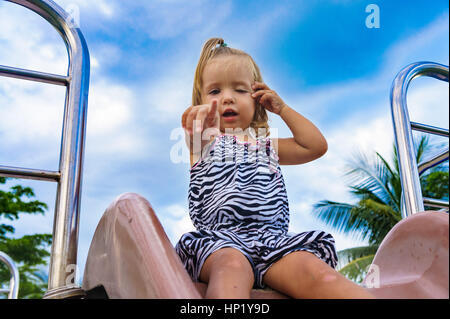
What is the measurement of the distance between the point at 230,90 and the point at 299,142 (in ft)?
0.93

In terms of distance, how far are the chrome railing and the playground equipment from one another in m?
0.47

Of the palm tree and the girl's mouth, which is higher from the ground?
the palm tree

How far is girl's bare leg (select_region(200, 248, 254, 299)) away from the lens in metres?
0.78

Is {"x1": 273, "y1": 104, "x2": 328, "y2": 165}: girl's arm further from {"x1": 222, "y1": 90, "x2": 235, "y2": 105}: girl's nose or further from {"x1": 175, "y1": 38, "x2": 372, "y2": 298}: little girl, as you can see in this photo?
{"x1": 222, "y1": 90, "x2": 235, "y2": 105}: girl's nose

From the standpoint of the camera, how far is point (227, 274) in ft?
2.73

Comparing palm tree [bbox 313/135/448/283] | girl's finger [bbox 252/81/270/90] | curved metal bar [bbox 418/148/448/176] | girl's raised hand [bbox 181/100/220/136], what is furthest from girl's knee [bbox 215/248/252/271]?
palm tree [bbox 313/135/448/283]

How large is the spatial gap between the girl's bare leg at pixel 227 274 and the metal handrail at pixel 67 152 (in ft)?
0.85

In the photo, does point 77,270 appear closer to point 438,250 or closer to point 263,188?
point 263,188

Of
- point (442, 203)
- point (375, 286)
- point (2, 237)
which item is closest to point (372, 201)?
point (2, 237)

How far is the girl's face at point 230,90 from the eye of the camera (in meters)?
1.46

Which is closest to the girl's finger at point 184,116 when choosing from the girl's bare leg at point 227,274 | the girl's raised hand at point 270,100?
the girl's raised hand at point 270,100

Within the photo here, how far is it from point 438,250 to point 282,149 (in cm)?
75

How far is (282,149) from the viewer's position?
146 cm

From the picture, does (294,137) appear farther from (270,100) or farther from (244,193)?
(244,193)
